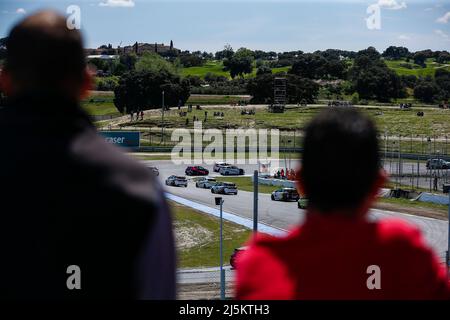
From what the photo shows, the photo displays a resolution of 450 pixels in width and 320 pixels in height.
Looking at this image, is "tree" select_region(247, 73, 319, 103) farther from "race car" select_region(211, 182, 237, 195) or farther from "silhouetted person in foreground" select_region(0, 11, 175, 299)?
"silhouetted person in foreground" select_region(0, 11, 175, 299)

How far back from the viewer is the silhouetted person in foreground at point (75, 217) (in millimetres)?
2174

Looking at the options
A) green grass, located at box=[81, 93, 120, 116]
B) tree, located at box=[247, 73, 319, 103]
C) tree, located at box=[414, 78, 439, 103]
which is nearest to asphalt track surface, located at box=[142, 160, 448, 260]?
green grass, located at box=[81, 93, 120, 116]

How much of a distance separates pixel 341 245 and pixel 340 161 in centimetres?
27

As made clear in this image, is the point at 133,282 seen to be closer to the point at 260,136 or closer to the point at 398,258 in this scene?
the point at 398,258

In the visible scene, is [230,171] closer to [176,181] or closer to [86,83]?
[176,181]

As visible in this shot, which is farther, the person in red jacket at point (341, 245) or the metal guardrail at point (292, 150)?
the metal guardrail at point (292, 150)

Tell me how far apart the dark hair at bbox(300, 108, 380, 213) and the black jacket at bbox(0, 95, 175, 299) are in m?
0.51

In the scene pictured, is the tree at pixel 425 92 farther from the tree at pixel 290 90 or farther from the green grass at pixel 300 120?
the tree at pixel 290 90

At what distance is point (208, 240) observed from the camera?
30766 mm

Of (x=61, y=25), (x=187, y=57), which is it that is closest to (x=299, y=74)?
(x=187, y=57)

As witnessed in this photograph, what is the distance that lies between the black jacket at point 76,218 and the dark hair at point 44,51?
18 centimetres

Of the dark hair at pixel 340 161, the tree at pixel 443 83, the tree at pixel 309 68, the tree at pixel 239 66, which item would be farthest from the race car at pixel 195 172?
the tree at pixel 239 66

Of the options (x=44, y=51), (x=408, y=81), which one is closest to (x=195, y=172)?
(x=44, y=51)
